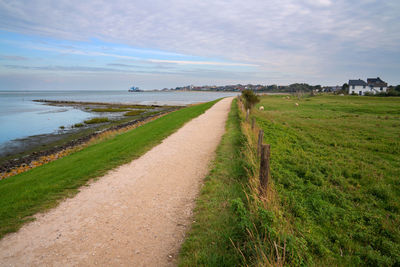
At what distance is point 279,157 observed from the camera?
9750mm

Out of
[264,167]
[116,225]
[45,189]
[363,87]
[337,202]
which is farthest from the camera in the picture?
[363,87]

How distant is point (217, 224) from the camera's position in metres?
4.72

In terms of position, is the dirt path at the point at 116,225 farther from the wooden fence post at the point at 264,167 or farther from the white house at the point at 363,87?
the white house at the point at 363,87

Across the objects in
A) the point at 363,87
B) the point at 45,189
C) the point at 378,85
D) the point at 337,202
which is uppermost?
the point at 378,85

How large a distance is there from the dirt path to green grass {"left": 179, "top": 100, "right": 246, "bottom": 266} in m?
0.25

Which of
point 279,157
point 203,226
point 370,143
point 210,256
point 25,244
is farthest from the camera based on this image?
point 370,143

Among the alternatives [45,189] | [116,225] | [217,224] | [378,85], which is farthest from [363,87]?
[45,189]

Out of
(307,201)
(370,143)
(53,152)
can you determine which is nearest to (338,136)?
(370,143)

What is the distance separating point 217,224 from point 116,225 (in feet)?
7.25

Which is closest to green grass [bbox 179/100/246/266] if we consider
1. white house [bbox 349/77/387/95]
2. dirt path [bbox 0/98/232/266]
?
dirt path [bbox 0/98/232/266]

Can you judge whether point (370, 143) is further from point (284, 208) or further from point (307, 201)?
point (284, 208)

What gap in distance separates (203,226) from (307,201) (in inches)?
127

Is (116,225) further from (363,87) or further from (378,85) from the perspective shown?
(378,85)

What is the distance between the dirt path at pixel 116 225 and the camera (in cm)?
392
